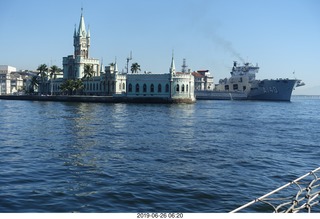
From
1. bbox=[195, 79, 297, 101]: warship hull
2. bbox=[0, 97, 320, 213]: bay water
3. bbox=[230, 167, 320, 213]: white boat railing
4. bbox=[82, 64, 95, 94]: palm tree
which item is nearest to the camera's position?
bbox=[230, 167, 320, 213]: white boat railing

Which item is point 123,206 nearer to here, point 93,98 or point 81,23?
point 93,98

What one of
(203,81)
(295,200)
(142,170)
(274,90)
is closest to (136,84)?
(274,90)

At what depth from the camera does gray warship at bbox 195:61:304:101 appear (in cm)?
14950

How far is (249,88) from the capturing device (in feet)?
530

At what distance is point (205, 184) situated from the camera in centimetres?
1648

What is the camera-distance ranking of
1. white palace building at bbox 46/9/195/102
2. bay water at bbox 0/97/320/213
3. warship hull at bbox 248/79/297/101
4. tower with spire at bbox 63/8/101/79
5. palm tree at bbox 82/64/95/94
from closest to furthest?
bay water at bbox 0/97/320/213 → white palace building at bbox 46/9/195/102 → palm tree at bbox 82/64/95/94 → tower with spire at bbox 63/8/101/79 → warship hull at bbox 248/79/297/101

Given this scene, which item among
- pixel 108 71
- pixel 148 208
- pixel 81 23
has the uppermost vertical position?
pixel 81 23

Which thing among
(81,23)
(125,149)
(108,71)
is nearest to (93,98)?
(108,71)

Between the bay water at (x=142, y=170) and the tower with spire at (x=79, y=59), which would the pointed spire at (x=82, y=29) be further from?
the bay water at (x=142, y=170)

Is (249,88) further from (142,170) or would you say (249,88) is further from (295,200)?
(295,200)

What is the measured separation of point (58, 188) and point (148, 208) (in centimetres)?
425

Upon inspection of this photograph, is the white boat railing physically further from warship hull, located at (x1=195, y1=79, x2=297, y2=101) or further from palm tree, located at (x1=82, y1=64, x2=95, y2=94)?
warship hull, located at (x1=195, y1=79, x2=297, y2=101)

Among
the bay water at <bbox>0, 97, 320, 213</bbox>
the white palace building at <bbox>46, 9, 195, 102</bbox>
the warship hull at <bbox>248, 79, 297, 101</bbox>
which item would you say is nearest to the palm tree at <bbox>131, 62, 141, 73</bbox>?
the white palace building at <bbox>46, 9, 195, 102</bbox>

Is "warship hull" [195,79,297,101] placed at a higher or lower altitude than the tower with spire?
lower
